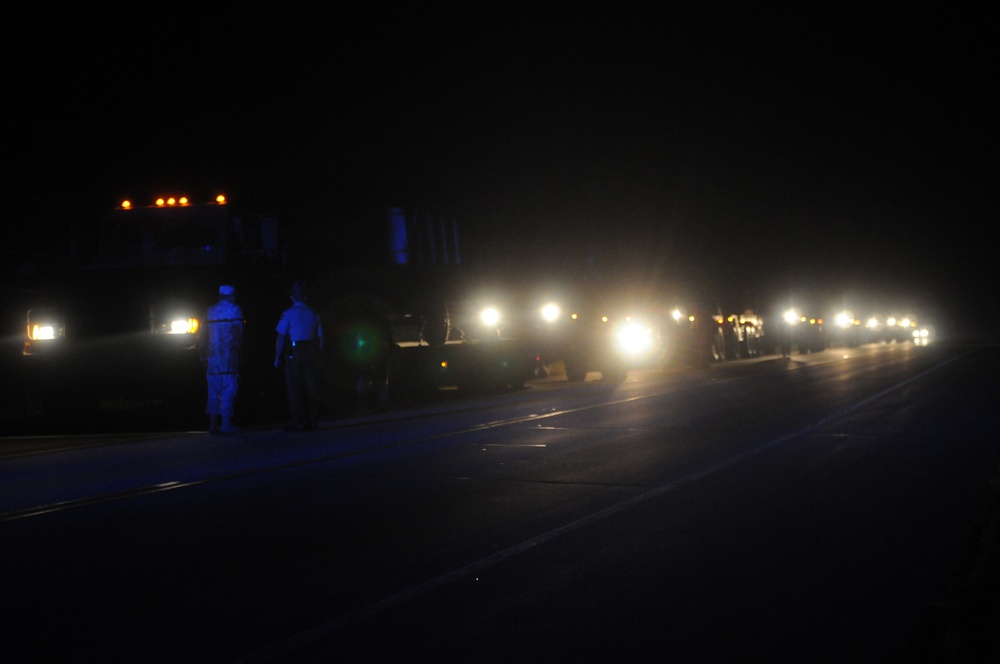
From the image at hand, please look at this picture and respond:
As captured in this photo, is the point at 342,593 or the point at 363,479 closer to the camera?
the point at 342,593

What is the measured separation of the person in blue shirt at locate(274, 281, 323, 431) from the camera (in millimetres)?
14039

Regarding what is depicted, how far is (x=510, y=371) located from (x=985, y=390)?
9886 mm

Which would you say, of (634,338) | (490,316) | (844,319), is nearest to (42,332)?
(490,316)

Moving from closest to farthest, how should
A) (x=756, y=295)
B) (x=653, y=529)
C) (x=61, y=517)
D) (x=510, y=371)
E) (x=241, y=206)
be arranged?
(x=653, y=529)
(x=61, y=517)
(x=241, y=206)
(x=510, y=371)
(x=756, y=295)

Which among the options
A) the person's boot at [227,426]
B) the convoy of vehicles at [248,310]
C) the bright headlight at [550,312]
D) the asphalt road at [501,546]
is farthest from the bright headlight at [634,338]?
the person's boot at [227,426]

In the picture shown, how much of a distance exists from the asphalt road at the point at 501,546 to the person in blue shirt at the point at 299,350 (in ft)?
2.97

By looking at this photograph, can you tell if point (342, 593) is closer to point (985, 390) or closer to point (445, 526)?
point (445, 526)

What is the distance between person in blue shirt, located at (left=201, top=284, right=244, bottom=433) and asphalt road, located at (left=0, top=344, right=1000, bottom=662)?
0.95 meters

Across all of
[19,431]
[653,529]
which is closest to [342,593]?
[653,529]

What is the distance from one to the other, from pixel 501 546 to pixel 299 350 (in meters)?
7.70

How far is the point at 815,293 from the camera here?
8356 centimetres

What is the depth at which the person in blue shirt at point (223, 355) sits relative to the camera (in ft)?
46.0

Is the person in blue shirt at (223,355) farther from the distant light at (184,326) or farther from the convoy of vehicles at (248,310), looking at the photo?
the distant light at (184,326)

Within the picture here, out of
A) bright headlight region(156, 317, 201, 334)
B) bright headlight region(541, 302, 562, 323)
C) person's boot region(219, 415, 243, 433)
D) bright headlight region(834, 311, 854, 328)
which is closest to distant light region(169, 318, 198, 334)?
bright headlight region(156, 317, 201, 334)
